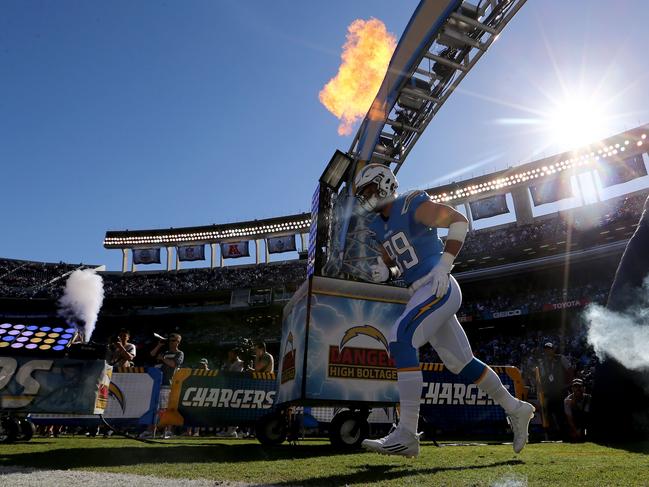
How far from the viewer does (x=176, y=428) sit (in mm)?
9711

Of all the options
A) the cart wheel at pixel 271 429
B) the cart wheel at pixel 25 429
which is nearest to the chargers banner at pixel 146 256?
the cart wheel at pixel 25 429

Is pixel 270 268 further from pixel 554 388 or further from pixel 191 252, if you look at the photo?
pixel 554 388

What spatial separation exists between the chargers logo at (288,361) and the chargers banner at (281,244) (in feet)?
112

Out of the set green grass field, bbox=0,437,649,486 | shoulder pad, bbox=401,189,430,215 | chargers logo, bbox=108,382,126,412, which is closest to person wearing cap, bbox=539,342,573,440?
green grass field, bbox=0,437,649,486

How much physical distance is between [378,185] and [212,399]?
6.01 meters

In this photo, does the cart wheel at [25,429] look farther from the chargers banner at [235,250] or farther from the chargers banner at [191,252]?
the chargers banner at [191,252]

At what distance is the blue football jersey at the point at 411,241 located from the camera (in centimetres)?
391

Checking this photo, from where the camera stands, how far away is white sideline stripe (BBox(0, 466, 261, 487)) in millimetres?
2521

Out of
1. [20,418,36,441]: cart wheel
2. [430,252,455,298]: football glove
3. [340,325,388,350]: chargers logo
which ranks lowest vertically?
[20,418,36,441]: cart wheel

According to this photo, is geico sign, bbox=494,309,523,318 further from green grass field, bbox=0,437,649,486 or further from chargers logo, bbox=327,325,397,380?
chargers logo, bbox=327,325,397,380

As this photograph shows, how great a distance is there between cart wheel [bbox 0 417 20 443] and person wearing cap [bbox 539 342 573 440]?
844 centimetres

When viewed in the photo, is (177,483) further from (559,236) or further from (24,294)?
(24,294)

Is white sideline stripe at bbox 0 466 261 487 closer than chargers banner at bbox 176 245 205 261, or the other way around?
white sideline stripe at bbox 0 466 261 487

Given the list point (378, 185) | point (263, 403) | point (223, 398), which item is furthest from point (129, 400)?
point (378, 185)
